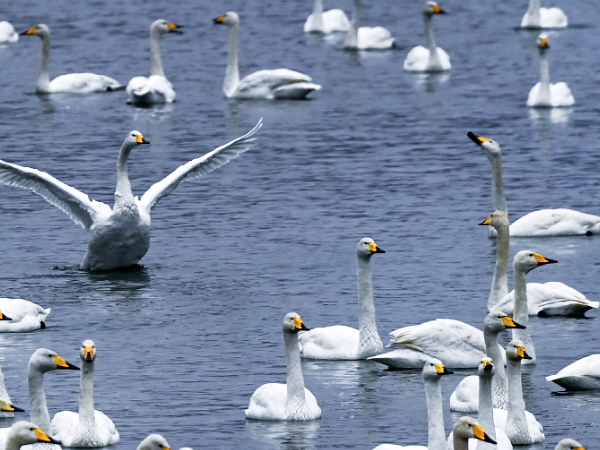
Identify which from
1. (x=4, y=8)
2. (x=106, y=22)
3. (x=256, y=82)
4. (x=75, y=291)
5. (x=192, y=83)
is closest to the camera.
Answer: (x=75, y=291)

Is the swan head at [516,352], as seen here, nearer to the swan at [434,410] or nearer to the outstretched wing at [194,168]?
the swan at [434,410]

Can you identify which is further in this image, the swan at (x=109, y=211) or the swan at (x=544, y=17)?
the swan at (x=544, y=17)

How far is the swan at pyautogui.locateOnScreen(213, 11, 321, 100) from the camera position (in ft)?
118

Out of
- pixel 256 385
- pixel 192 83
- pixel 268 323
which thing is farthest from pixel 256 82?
pixel 256 385

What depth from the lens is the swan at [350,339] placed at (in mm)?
17156

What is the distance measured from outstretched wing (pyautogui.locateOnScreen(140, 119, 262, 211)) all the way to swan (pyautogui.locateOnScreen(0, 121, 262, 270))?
13mm

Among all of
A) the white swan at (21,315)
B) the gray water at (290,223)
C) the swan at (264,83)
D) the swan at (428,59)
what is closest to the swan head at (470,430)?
the gray water at (290,223)

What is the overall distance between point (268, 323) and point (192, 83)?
21.7 metres

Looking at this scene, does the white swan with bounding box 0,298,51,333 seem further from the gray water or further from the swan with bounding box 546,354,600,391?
the swan with bounding box 546,354,600,391

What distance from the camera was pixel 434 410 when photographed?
13.5 metres

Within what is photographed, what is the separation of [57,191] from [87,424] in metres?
8.01

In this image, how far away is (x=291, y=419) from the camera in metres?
15.1

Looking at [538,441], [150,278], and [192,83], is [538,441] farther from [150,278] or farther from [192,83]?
[192,83]

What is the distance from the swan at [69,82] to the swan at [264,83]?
2800mm
